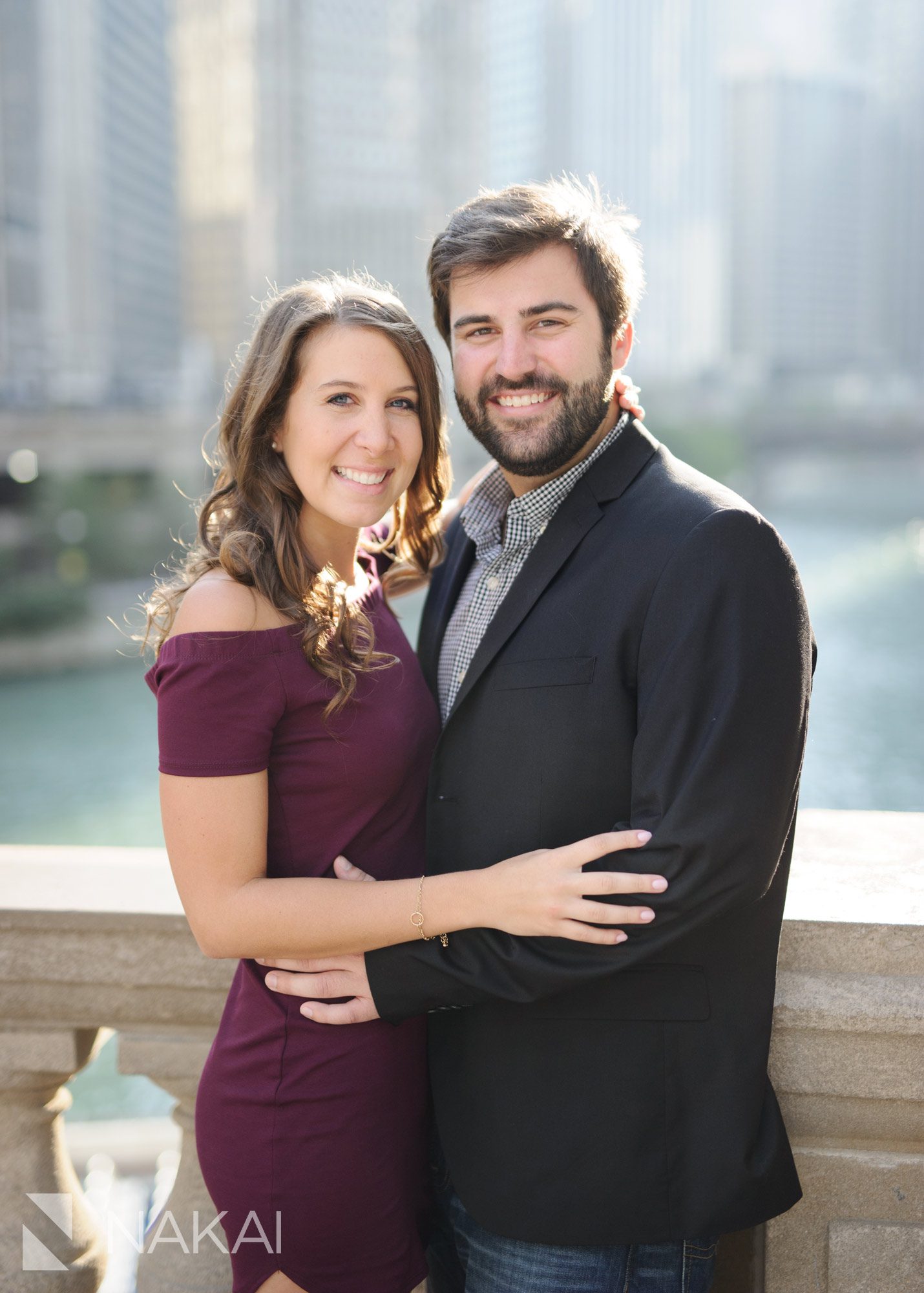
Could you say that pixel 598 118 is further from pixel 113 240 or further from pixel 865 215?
pixel 113 240

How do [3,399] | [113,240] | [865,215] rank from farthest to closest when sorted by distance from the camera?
[865,215] → [113,240] → [3,399]

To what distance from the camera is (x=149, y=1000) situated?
6.35 feet

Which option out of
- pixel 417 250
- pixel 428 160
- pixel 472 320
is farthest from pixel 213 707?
pixel 428 160

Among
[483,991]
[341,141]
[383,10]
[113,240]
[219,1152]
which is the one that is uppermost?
[383,10]

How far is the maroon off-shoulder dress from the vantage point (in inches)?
64.9

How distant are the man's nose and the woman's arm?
27.4 inches

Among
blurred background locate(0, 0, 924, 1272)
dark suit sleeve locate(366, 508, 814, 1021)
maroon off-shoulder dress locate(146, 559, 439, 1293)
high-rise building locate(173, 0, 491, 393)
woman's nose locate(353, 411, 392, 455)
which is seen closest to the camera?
dark suit sleeve locate(366, 508, 814, 1021)

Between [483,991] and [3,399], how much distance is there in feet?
110

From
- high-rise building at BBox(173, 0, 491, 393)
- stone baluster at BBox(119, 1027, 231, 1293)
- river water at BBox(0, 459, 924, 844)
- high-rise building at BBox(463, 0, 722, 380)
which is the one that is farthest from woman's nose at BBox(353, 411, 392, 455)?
high-rise building at BBox(463, 0, 722, 380)

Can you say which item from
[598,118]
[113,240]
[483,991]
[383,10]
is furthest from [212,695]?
[598,118]

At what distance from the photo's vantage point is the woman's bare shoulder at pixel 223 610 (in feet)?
5.30

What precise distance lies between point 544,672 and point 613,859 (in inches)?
10.5

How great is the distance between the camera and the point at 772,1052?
1718 millimetres

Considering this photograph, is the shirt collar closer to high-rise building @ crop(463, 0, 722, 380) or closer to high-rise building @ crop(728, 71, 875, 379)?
high-rise building @ crop(728, 71, 875, 379)
